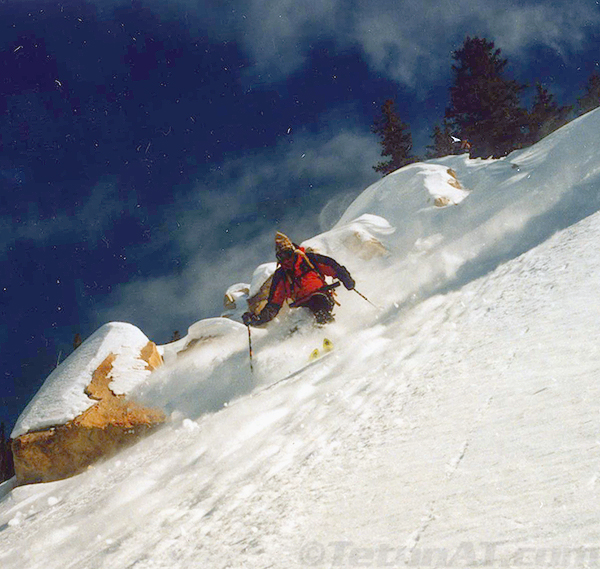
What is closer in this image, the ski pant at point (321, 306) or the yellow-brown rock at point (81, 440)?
the yellow-brown rock at point (81, 440)

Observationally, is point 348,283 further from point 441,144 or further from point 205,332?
point 441,144

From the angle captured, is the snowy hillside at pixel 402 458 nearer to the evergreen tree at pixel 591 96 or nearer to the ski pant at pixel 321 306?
the ski pant at pixel 321 306

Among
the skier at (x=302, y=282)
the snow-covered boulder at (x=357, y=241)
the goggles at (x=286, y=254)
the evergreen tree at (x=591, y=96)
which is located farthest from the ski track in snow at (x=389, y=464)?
the evergreen tree at (x=591, y=96)

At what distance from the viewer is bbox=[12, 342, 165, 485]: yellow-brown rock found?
21.2 feet

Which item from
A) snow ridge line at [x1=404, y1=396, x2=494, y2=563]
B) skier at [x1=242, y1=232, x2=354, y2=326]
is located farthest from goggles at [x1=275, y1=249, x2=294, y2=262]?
snow ridge line at [x1=404, y1=396, x2=494, y2=563]

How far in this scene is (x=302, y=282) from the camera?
780 centimetres

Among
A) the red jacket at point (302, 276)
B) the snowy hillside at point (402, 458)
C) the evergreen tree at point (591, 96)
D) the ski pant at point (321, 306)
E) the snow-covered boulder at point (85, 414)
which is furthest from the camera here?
the evergreen tree at point (591, 96)

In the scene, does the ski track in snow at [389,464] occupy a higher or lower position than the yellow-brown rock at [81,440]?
lower

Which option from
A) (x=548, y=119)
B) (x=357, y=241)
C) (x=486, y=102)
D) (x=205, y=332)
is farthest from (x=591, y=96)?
(x=205, y=332)

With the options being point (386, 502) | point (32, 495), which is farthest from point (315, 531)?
point (32, 495)

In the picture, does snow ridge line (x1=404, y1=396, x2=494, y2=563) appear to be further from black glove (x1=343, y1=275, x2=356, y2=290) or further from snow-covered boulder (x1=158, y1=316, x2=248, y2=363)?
snow-covered boulder (x1=158, y1=316, x2=248, y2=363)

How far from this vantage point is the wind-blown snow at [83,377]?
7363 mm

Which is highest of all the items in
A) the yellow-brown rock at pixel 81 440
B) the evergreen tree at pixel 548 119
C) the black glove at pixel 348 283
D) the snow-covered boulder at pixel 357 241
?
the evergreen tree at pixel 548 119

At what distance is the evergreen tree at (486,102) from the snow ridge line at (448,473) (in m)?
27.0
